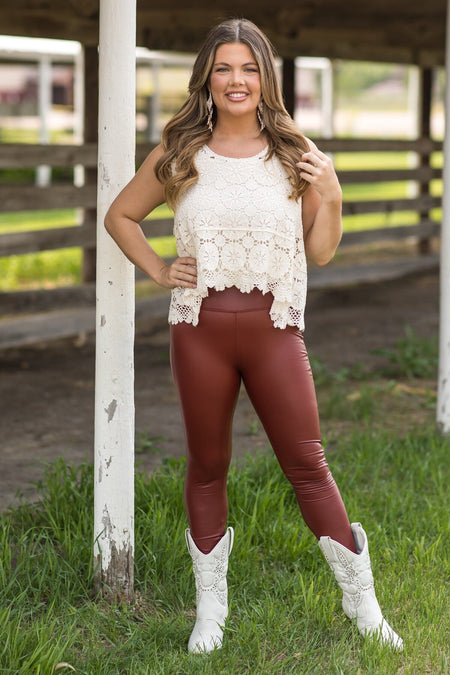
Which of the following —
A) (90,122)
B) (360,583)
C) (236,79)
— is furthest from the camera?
(90,122)

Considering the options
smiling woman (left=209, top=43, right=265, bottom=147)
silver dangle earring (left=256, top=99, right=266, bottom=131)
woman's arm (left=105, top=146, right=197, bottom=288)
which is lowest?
woman's arm (left=105, top=146, right=197, bottom=288)

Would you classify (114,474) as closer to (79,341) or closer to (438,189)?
(79,341)

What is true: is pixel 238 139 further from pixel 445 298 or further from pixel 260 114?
pixel 445 298

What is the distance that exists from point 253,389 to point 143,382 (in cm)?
365

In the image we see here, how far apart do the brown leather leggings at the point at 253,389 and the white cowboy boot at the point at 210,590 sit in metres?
0.25

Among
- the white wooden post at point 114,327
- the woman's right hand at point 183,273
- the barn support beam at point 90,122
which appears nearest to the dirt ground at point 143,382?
the barn support beam at point 90,122

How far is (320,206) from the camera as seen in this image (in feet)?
9.80

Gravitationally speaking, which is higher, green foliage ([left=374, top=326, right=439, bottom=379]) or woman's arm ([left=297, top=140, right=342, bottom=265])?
woman's arm ([left=297, top=140, right=342, bottom=265])

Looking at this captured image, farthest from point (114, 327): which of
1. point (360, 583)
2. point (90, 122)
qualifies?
point (90, 122)

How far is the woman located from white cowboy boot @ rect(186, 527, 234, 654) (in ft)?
0.06

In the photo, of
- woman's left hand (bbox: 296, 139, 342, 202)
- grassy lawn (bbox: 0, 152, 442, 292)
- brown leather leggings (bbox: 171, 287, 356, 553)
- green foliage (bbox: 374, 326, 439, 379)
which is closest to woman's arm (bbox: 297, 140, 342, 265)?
woman's left hand (bbox: 296, 139, 342, 202)

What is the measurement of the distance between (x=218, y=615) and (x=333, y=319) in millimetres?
5892

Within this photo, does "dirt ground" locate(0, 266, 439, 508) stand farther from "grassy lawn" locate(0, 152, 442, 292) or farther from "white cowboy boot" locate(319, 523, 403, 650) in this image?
"grassy lawn" locate(0, 152, 442, 292)

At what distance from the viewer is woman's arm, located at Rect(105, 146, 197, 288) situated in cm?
302
